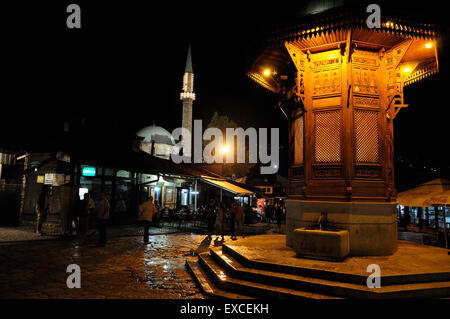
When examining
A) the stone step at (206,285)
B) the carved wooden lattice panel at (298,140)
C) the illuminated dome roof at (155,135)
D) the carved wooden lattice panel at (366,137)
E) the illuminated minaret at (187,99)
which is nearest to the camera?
the stone step at (206,285)

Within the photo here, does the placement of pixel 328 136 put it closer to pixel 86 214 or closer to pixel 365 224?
pixel 365 224

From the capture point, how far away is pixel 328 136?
7906 millimetres

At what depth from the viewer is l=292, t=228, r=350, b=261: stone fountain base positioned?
6.15m

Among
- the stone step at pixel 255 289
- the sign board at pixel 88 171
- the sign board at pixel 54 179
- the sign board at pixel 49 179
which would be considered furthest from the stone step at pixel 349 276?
the sign board at pixel 49 179

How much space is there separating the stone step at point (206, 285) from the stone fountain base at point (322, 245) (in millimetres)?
1852

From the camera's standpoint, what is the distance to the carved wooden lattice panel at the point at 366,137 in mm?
7688

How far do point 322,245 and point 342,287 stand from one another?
4.66 feet

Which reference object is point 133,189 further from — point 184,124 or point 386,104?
point 184,124

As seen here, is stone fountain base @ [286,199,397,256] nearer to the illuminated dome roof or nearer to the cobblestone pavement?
the cobblestone pavement

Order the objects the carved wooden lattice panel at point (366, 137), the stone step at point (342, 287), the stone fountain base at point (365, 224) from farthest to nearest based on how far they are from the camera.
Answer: the carved wooden lattice panel at point (366, 137), the stone fountain base at point (365, 224), the stone step at point (342, 287)

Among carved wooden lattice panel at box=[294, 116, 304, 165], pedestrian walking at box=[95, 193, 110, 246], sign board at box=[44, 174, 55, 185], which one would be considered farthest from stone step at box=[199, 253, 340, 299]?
sign board at box=[44, 174, 55, 185]

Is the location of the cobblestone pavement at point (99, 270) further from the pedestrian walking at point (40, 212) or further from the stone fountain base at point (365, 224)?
the stone fountain base at point (365, 224)

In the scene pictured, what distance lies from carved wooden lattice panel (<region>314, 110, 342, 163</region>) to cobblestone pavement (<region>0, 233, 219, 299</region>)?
478 cm

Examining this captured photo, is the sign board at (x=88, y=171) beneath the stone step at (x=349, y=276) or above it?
above
